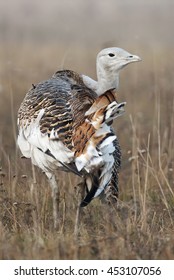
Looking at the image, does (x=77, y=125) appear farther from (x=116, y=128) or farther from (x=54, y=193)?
(x=116, y=128)

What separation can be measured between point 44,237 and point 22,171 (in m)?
1.63

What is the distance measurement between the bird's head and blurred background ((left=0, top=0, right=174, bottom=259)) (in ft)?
1.08

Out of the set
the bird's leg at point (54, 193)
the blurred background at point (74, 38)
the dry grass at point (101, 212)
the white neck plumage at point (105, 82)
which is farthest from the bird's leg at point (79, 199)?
the blurred background at point (74, 38)

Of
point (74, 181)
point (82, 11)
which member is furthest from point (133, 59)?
point (82, 11)

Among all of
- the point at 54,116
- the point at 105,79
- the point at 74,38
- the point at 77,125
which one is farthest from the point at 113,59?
the point at 74,38

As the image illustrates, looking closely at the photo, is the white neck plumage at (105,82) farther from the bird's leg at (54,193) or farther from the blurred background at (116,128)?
the bird's leg at (54,193)

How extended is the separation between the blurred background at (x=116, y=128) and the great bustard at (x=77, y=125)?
198 millimetres

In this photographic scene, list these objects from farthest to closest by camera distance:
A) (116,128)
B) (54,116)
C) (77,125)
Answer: (116,128) < (54,116) < (77,125)

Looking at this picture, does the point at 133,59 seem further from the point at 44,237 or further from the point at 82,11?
the point at 82,11

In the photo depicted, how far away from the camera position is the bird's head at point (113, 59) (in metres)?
4.95

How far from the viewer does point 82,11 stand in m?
22.6

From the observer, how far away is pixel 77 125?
4242 millimetres

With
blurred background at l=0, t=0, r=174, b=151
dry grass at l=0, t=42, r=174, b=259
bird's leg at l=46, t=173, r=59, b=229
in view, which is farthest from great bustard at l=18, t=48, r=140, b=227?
blurred background at l=0, t=0, r=174, b=151

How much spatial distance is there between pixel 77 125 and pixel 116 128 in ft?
10.3
